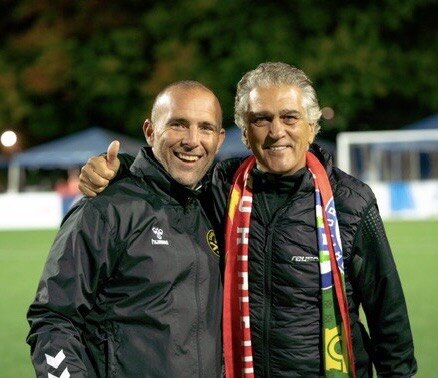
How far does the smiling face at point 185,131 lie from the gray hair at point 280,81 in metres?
0.24

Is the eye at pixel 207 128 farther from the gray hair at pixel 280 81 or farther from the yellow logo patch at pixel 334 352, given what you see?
the yellow logo patch at pixel 334 352

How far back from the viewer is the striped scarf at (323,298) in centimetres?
341

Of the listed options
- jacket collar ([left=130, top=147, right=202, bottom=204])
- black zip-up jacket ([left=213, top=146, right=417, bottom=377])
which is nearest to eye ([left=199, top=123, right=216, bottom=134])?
jacket collar ([left=130, top=147, right=202, bottom=204])

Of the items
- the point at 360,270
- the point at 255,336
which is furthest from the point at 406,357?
the point at 255,336

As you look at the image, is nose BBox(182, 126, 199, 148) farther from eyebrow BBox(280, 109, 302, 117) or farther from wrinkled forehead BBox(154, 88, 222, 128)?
eyebrow BBox(280, 109, 302, 117)

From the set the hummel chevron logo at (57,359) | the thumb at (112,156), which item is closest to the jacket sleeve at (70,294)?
the hummel chevron logo at (57,359)

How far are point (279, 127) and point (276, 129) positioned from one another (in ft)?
0.05

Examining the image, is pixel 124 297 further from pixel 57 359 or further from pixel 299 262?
pixel 299 262

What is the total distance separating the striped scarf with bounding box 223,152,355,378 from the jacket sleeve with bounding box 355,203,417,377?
128 millimetres

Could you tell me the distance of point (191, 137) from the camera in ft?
11.1

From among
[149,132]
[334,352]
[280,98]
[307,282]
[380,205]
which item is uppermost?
[280,98]

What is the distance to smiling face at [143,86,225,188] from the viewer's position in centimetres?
340

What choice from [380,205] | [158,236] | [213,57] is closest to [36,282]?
[158,236]

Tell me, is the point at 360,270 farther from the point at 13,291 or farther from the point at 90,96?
the point at 90,96
